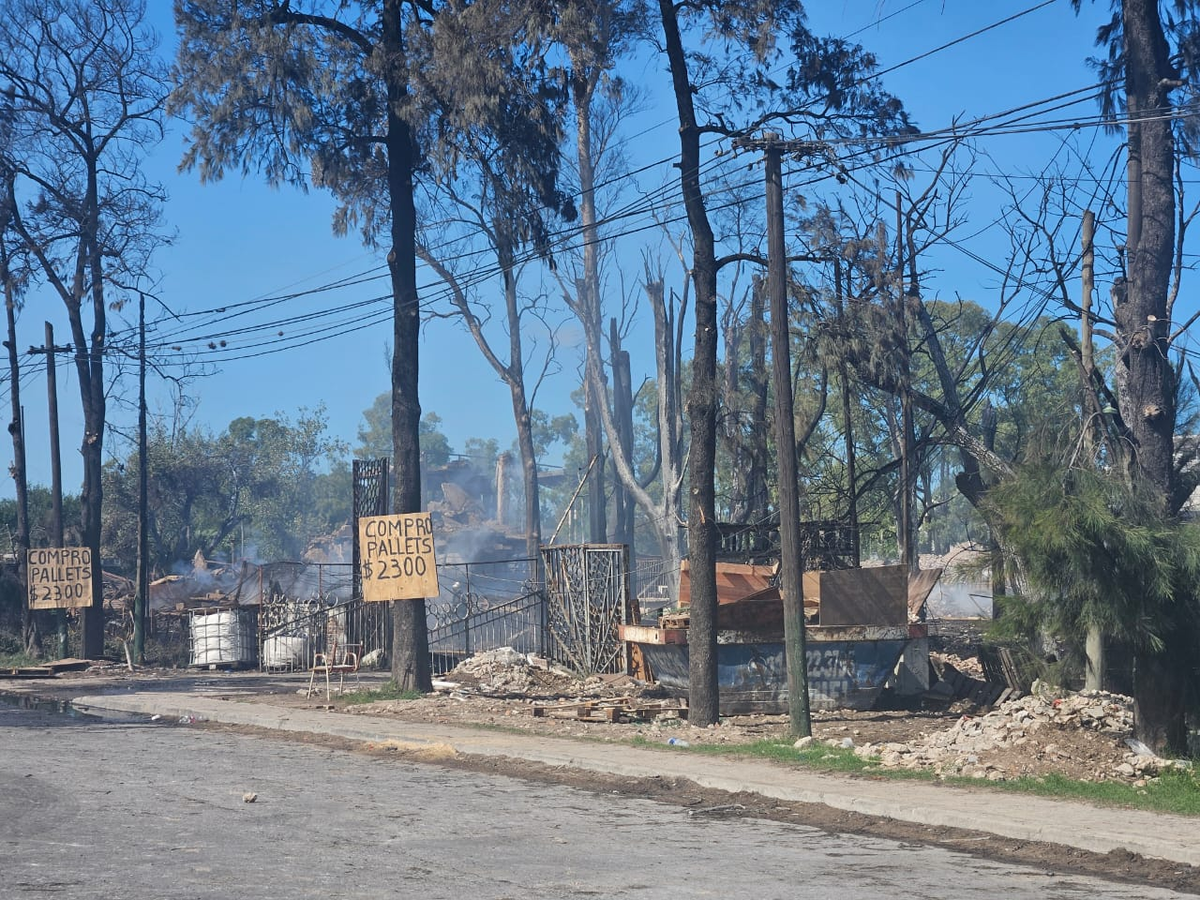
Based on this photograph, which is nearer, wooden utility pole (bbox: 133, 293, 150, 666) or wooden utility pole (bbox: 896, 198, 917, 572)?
wooden utility pole (bbox: 896, 198, 917, 572)

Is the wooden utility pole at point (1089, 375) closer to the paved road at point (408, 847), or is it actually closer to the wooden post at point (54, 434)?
the paved road at point (408, 847)

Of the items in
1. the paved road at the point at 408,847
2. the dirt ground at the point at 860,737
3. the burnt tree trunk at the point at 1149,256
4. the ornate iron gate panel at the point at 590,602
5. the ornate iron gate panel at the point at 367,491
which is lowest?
the dirt ground at the point at 860,737

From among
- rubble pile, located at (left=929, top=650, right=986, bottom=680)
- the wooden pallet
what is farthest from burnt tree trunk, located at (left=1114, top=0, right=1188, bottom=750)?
the wooden pallet

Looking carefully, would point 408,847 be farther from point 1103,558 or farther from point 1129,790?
point 1103,558

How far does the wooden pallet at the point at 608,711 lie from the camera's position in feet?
61.6

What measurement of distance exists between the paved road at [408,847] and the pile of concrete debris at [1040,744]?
10.9 feet

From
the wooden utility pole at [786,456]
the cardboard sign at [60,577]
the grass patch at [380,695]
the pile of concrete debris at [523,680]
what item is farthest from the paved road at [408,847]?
the cardboard sign at [60,577]

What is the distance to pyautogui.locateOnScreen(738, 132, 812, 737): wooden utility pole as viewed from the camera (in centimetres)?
1587

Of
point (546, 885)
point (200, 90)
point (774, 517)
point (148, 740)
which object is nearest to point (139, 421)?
point (200, 90)

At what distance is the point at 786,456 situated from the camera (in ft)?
52.6

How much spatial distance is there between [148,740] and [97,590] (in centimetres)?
2135

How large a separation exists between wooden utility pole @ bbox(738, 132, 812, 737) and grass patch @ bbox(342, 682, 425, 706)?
27.6ft

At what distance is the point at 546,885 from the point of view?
806 cm

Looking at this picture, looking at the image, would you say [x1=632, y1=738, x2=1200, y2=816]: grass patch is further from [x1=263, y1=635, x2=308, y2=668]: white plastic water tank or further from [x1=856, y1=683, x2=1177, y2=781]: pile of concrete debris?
[x1=263, y1=635, x2=308, y2=668]: white plastic water tank
